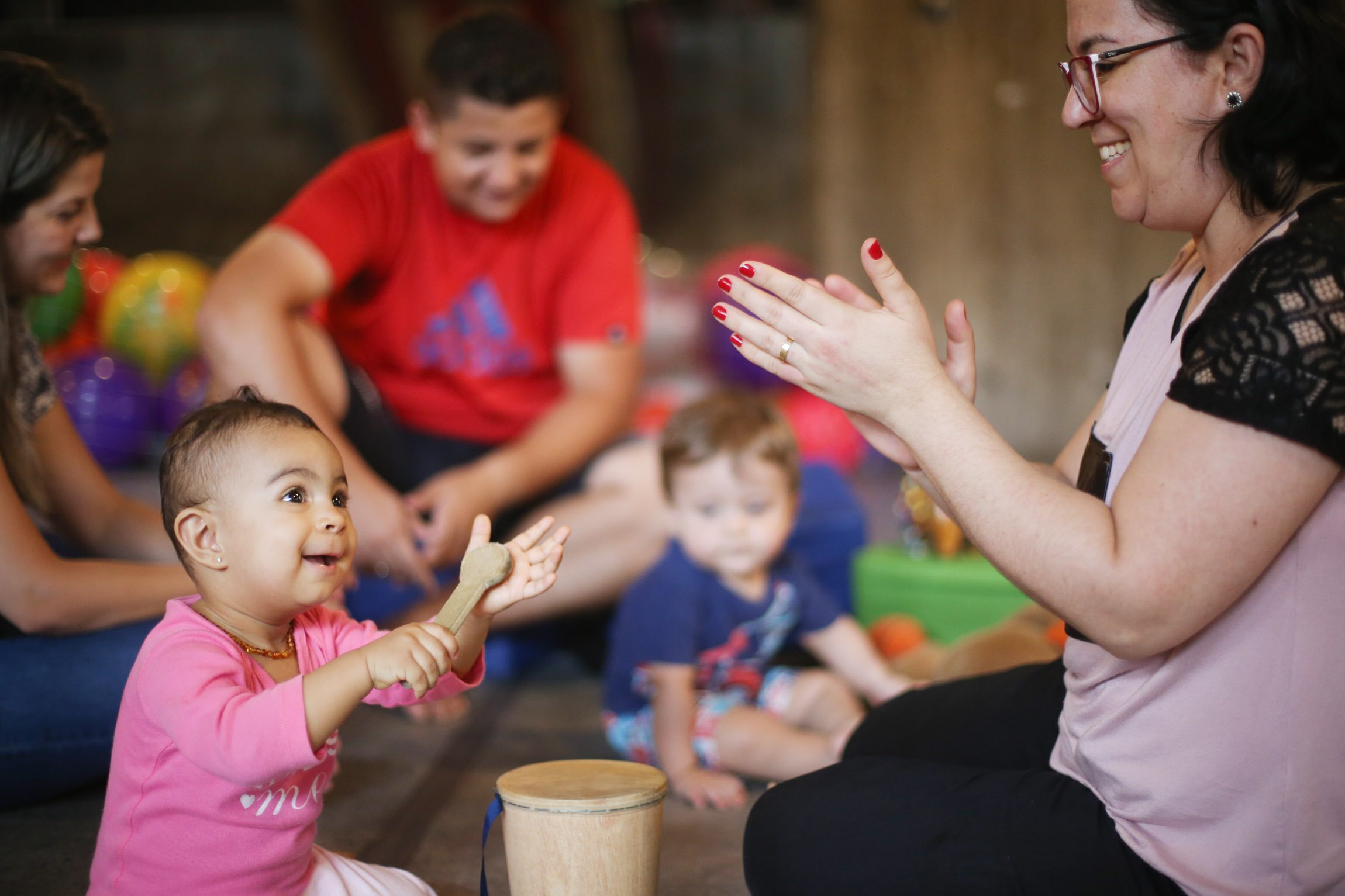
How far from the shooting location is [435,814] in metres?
1.64

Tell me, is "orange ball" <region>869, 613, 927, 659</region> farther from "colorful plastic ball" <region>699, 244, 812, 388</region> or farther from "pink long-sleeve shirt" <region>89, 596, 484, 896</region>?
"colorful plastic ball" <region>699, 244, 812, 388</region>

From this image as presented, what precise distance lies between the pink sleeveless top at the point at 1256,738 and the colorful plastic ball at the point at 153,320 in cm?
345

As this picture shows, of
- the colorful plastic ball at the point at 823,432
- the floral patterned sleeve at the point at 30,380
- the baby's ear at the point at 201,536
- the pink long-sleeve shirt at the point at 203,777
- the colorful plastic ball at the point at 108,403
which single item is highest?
the floral patterned sleeve at the point at 30,380

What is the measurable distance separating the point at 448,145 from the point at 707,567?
3.10 feet

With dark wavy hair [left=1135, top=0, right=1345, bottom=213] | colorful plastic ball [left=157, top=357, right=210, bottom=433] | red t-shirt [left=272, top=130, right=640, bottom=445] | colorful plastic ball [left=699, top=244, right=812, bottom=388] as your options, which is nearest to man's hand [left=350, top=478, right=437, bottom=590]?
red t-shirt [left=272, top=130, right=640, bottom=445]

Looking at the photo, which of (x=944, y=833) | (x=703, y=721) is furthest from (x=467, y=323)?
(x=944, y=833)

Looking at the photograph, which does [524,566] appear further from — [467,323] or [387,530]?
[467,323]

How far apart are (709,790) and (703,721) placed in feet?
0.61

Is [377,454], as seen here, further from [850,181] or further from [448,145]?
[850,181]

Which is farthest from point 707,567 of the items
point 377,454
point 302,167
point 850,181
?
point 302,167

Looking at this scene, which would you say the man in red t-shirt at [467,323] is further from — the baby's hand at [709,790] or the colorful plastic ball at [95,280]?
the colorful plastic ball at [95,280]

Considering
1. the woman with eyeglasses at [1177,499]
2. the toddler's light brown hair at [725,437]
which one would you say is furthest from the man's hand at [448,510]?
the woman with eyeglasses at [1177,499]

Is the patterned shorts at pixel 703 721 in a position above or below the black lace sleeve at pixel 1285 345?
below

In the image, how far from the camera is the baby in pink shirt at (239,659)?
1.04 meters
